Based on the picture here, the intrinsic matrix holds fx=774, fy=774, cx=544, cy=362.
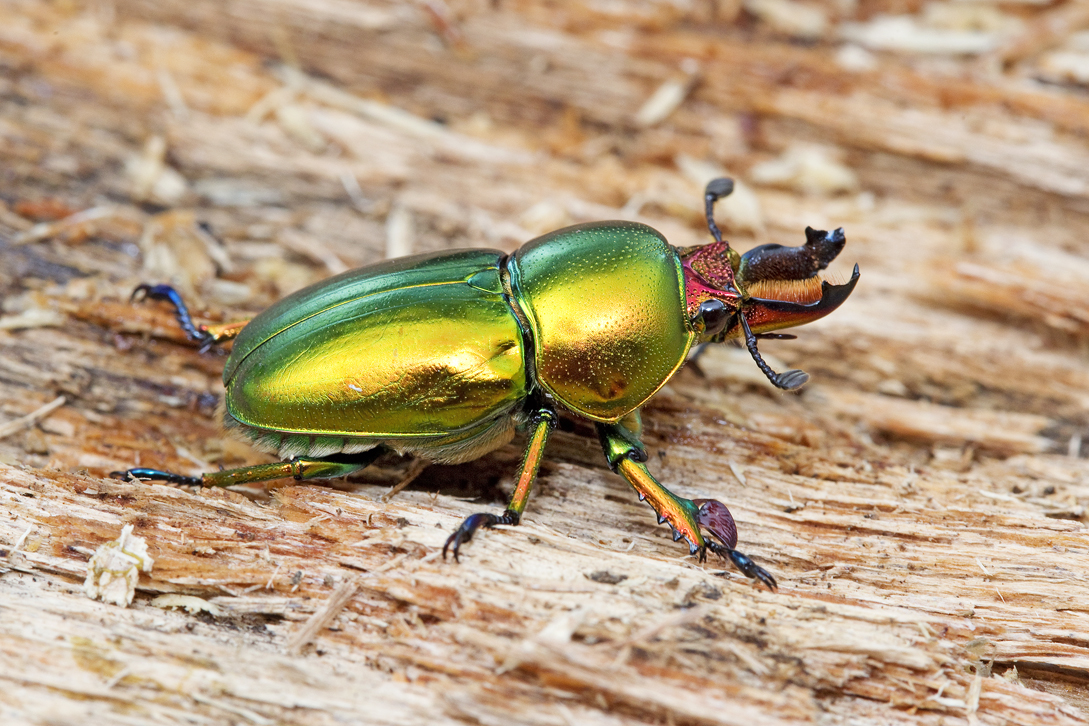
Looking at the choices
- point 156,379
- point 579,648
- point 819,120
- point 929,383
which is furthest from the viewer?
point 819,120

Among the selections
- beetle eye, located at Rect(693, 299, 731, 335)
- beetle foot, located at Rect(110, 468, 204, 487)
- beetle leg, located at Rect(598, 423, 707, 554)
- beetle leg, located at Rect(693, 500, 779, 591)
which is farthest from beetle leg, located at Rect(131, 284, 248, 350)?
beetle leg, located at Rect(693, 500, 779, 591)

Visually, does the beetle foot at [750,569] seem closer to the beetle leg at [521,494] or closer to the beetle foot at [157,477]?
the beetle leg at [521,494]

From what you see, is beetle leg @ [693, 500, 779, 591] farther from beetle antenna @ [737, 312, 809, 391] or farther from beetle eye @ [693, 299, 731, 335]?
beetle eye @ [693, 299, 731, 335]

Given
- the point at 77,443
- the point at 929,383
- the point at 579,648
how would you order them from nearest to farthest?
the point at 579,648 < the point at 77,443 < the point at 929,383

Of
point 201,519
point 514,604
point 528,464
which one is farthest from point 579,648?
point 201,519

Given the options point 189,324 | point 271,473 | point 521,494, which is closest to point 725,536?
point 521,494

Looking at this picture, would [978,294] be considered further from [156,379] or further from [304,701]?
[156,379]
